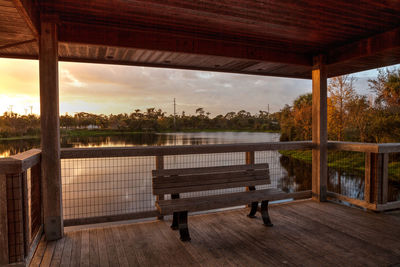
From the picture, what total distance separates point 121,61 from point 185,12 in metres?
1.58

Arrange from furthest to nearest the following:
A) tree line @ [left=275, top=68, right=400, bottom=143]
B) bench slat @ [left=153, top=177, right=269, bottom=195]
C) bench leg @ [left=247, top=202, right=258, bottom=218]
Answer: tree line @ [left=275, top=68, right=400, bottom=143], bench leg @ [left=247, top=202, right=258, bottom=218], bench slat @ [left=153, top=177, right=269, bottom=195]

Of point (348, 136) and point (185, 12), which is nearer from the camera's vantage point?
point (185, 12)

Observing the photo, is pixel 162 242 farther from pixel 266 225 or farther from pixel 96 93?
pixel 96 93

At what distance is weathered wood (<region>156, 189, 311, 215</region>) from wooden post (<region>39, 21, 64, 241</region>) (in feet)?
4.23

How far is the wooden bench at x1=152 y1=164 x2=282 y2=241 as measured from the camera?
2.83 metres

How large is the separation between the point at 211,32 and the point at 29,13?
2132 millimetres

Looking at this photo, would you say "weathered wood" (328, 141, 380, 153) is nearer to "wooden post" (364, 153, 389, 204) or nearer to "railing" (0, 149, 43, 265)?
"wooden post" (364, 153, 389, 204)

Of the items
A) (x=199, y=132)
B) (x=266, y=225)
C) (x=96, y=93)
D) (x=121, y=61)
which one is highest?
(x=96, y=93)

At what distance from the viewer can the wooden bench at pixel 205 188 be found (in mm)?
2832

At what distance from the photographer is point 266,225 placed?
3342mm

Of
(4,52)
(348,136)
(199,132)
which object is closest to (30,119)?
(4,52)

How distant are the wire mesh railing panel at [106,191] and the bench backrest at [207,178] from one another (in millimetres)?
374

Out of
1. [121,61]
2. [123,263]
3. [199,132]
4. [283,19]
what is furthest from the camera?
[199,132]

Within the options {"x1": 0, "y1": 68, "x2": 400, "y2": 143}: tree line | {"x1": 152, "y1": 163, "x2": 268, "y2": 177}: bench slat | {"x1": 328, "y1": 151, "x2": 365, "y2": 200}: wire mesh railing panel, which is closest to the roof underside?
{"x1": 0, "y1": 68, "x2": 400, "y2": 143}: tree line
